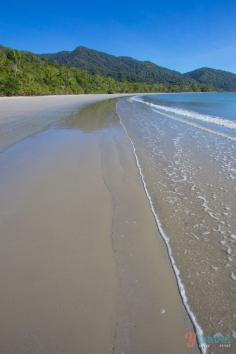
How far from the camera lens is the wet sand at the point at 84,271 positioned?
2467 mm

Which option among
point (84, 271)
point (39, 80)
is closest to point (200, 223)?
point (84, 271)

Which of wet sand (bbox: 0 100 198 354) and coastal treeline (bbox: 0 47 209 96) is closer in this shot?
wet sand (bbox: 0 100 198 354)

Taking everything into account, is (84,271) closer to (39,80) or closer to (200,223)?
(200,223)

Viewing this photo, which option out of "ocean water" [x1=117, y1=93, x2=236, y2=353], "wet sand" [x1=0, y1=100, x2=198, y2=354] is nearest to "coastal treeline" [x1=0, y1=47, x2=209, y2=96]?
"ocean water" [x1=117, y1=93, x2=236, y2=353]

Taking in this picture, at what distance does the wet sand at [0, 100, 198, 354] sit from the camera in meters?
2.47

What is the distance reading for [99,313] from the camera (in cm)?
270

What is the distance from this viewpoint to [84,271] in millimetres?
3309

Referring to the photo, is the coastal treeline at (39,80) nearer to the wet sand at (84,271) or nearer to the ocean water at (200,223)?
the ocean water at (200,223)

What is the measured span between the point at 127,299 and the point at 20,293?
1.08m

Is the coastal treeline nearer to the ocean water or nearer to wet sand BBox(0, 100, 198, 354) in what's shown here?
the ocean water

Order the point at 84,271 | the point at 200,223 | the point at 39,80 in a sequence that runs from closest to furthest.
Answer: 1. the point at 84,271
2. the point at 200,223
3. the point at 39,80

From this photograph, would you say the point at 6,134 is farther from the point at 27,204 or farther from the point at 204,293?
the point at 204,293

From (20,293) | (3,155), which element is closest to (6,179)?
(3,155)

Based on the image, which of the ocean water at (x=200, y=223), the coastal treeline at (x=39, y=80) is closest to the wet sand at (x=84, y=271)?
the ocean water at (x=200, y=223)
